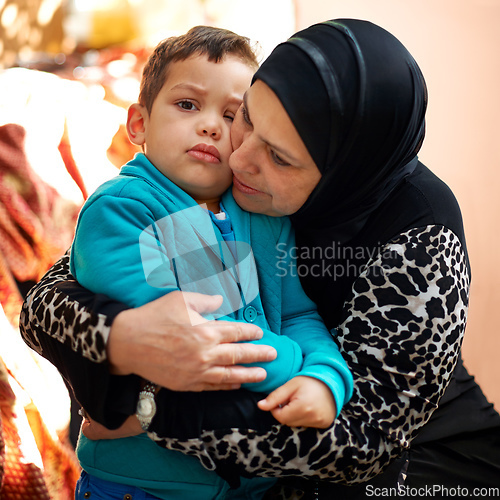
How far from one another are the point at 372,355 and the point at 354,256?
0.25 meters

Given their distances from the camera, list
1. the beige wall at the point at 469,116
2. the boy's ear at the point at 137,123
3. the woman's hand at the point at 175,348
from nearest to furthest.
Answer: the woman's hand at the point at 175,348 < the boy's ear at the point at 137,123 < the beige wall at the point at 469,116

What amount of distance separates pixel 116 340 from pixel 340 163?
58cm

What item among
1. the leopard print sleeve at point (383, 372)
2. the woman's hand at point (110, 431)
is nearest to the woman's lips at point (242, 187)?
the leopard print sleeve at point (383, 372)

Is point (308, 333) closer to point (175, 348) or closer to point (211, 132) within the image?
point (175, 348)

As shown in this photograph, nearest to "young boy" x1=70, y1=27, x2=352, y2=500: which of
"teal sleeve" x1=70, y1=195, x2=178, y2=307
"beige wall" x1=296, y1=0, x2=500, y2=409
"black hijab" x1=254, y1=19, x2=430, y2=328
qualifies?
"teal sleeve" x1=70, y1=195, x2=178, y2=307

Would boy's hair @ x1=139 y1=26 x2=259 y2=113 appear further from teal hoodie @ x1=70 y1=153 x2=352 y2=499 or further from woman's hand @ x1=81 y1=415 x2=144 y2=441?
woman's hand @ x1=81 y1=415 x2=144 y2=441

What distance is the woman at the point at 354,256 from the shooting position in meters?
0.99

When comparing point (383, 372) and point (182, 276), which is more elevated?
point (182, 276)

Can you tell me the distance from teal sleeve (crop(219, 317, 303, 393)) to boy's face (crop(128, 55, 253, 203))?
35 centimetres

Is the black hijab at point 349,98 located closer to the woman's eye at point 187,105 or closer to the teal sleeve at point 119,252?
the woman's eye at point 187,105

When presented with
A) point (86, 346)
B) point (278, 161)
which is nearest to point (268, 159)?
point (278, 161)

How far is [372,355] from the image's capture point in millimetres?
1072

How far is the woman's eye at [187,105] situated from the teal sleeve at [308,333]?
36cm

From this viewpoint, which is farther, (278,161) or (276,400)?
(278,161)
